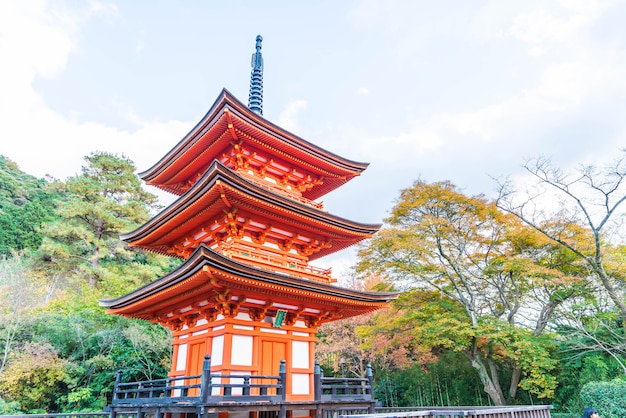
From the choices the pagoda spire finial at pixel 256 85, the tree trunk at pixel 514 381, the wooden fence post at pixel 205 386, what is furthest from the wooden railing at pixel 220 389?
the tree trunk at pixel 514 381

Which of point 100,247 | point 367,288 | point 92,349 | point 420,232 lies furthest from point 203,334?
point 100,247

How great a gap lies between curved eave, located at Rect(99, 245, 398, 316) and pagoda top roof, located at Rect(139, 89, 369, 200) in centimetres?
419

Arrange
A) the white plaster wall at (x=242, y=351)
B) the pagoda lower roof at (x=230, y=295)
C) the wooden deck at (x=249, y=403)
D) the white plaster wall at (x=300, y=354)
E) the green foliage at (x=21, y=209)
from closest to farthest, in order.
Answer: the wooden deck at (x=249, y=403), the pagoda lower roof at (x=230, y=295), the white plaster wall at (x=242, y=351), the white plaster wall at (x=300, y=354), the green foliage at (x=21, y=209)

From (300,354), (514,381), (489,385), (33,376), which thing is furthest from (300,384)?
(33,376)

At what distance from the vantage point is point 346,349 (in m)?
20.9

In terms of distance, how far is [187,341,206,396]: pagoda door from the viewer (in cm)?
928

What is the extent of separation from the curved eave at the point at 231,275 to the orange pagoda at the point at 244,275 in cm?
3

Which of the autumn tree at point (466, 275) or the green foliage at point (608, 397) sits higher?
the autumn tree at point (466, 275)

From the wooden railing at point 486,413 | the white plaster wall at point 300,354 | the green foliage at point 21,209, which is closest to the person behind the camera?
the wooden railing at point 486,413

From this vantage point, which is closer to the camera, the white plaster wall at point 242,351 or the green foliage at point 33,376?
the white plaster wall at point 242,351

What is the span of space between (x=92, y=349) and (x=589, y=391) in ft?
67.8

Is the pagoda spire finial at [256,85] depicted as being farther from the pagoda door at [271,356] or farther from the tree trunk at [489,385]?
the tree trunk at [489,385]

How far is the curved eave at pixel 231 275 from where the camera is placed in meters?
7.45

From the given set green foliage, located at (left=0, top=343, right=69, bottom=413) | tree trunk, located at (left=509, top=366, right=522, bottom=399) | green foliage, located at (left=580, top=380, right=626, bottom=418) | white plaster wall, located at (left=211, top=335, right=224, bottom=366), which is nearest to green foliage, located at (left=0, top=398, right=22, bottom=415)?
green foliage, located at (left=0, top=343, right=69, bottom=413)
